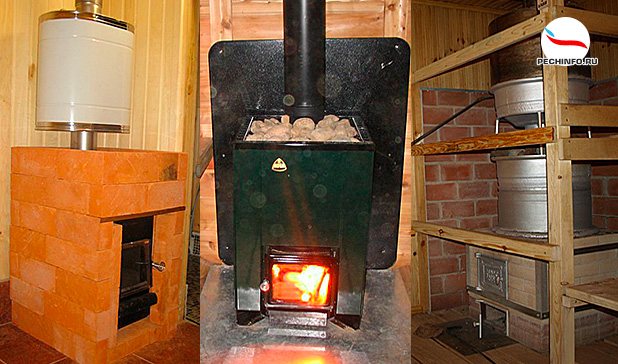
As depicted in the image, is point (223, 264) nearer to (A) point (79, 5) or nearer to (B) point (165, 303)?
(B) point (165, 303)

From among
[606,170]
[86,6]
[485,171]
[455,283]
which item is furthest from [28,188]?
[606,170]

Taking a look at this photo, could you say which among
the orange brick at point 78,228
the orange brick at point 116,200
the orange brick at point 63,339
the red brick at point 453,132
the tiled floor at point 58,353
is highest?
the red brick at point 453,132

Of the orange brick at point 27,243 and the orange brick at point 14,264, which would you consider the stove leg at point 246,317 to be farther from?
the orange brick at point 14,264

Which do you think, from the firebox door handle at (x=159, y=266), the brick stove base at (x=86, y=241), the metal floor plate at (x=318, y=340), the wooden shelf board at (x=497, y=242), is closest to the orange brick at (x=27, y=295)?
the brick stove base at (x=86, y=241)

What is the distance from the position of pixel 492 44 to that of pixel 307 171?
1208mm

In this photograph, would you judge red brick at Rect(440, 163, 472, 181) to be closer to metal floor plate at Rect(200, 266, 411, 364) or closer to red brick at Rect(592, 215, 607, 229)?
red brick at Rect(592, 215, 607, 229)

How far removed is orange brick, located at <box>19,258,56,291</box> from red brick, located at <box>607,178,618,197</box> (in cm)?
250

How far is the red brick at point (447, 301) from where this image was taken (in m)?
2.57

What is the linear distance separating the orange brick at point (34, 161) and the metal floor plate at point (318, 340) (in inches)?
25.8

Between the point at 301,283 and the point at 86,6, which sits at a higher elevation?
the point at 86,6

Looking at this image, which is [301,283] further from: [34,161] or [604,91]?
[604,91]

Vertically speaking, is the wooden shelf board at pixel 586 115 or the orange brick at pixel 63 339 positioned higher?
the wooden shelf board at pixel 586 115

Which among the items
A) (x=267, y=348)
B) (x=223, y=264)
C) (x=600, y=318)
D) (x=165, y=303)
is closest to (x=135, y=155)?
(x=223, y=264)

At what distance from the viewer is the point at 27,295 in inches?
62.6
